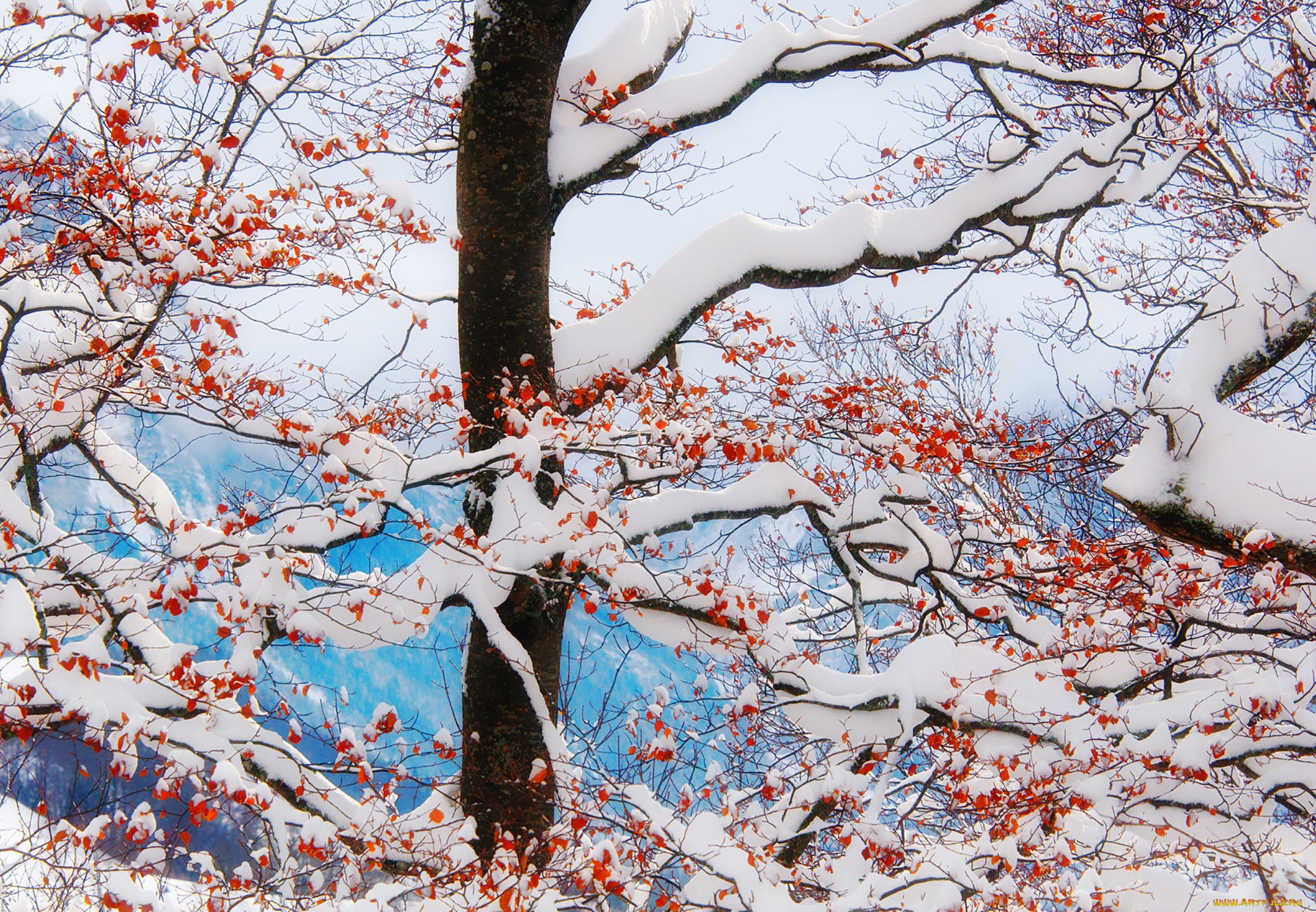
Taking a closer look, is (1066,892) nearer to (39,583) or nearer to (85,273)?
(39,583)

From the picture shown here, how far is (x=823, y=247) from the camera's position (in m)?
5.34

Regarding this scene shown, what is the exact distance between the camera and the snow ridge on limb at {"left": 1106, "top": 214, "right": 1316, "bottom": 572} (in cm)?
373

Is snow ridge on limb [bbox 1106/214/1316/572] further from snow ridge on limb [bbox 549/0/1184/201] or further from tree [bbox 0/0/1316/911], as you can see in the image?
snow ridge on limb [bbox 549/0/1184/201]

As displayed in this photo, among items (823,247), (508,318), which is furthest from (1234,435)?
(508,318)

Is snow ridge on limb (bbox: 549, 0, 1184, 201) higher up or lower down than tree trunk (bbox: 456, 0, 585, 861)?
higher up

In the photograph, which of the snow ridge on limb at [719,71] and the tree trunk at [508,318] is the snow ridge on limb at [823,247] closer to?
the tree trunk at [508,318]

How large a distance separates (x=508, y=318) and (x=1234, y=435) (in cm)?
457

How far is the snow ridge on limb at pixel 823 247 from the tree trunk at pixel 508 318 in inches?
22.3

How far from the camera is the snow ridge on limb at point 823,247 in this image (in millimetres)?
5281

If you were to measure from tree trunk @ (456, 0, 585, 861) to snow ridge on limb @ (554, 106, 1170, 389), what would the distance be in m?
0.57

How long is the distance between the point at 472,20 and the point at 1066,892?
706cm

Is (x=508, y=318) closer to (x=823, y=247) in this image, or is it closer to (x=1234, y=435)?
(x=823, y=247)

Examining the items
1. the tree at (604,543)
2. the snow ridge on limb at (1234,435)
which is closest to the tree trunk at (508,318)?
the tree at (604,543)

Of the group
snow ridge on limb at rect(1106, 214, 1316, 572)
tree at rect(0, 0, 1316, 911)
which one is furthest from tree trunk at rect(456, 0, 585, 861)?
snow ridge on limb at rect(1106, 214, 1316, 572)
